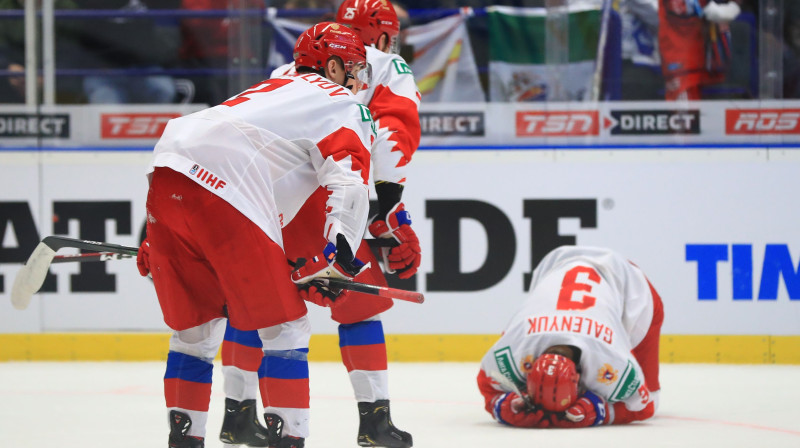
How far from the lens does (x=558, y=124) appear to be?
5.91 meters

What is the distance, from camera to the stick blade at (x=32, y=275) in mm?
3340

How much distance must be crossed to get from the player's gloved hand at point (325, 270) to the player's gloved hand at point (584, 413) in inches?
45.5

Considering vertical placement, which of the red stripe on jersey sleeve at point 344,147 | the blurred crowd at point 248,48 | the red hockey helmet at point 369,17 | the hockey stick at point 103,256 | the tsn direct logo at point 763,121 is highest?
the blurred crowd at point 248,48

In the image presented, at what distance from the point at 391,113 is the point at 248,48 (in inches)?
107

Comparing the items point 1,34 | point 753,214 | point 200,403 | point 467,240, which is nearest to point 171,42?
point 1,34

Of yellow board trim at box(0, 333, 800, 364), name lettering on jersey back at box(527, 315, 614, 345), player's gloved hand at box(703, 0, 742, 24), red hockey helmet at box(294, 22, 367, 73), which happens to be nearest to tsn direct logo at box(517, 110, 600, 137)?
player's gloved hand at box(703, 0, 742, 24)

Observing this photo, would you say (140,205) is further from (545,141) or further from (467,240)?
(545,141)

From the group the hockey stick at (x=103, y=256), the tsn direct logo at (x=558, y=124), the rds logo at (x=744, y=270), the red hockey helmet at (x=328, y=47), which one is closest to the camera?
the red hockey helmet at (x=328, y=47)

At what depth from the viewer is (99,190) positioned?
19.2ft

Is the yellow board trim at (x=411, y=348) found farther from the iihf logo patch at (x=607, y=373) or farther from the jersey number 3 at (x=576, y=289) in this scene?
the iihf logo patch at (x=607, y=373)

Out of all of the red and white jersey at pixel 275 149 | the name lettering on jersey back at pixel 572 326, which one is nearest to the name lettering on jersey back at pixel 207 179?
the red and white jersey at pixel 275 149

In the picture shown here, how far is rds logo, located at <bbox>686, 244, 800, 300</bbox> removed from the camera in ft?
18.3

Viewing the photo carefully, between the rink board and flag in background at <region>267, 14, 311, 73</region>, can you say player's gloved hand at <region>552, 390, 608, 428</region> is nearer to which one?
the rink board

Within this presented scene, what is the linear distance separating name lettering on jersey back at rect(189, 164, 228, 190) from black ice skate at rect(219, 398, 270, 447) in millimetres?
903
